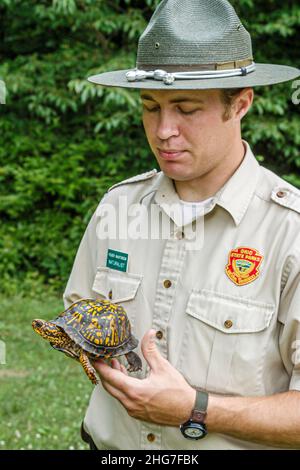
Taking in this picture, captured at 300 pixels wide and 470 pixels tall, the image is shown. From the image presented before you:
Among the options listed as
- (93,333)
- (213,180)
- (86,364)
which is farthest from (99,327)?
(213,180)

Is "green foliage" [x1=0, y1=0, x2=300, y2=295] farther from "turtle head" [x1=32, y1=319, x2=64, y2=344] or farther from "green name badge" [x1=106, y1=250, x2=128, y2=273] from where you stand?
"turtle head" [x1=32, y1=319, x2=64, y2=344]

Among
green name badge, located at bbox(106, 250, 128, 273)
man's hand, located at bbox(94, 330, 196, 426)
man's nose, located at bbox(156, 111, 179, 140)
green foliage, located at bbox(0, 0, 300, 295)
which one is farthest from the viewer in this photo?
green foliage, located at bbox(0, 0, 300, 295)

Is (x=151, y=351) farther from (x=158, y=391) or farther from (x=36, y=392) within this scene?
(x=36, y=392)

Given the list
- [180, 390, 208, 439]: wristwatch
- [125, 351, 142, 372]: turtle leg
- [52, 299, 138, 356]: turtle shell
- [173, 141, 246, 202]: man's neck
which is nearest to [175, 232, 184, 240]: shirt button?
[173, 141, 246, 202]: man's neck

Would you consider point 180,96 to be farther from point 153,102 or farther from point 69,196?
point 69,196

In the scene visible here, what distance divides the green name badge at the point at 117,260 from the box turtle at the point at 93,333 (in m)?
0.12

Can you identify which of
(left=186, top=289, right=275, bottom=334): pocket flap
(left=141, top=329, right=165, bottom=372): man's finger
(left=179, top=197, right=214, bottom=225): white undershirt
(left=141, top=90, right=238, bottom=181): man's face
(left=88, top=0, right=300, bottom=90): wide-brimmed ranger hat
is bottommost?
(left=141, top=329, right=165, bottom=372): man's finger

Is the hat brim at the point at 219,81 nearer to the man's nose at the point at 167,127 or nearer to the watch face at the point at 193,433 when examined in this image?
the man's nose at the point at 167,127

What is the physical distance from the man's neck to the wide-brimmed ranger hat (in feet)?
0.85

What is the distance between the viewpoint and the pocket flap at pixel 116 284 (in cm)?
243

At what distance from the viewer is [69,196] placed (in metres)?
8.23

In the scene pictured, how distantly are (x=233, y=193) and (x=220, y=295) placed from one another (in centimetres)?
32

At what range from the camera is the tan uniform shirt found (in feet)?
7.16
